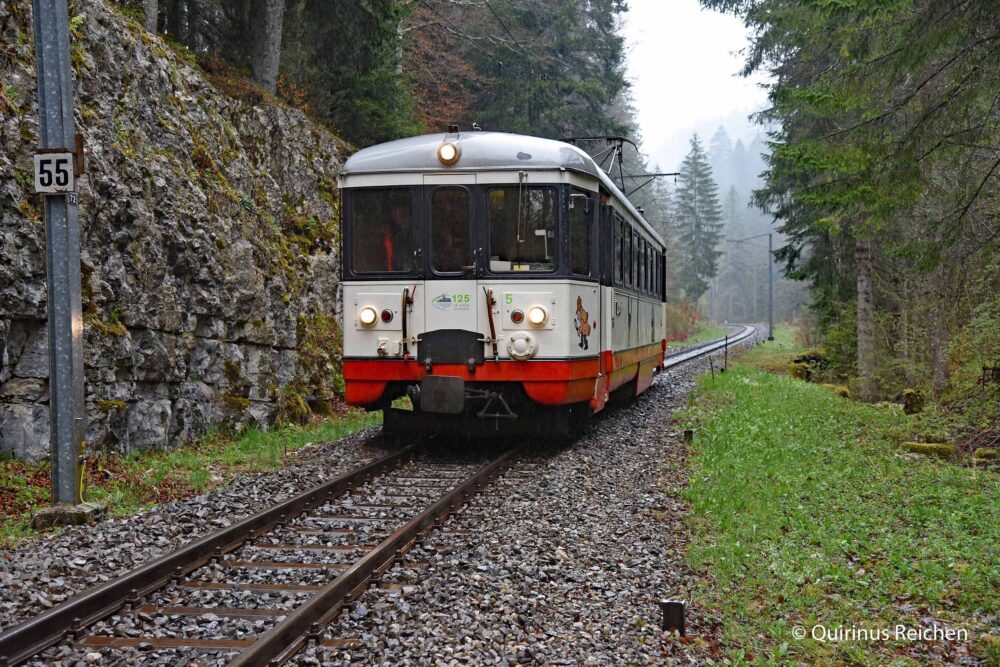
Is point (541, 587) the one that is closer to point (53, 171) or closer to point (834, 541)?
point (834, 541)

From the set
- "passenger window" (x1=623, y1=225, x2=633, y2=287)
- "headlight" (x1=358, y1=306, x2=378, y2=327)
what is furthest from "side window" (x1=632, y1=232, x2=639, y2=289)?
"headlight" (x1=358, y1=306, x2=378, y2=327)

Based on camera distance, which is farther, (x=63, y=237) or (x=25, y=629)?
(x=63, y=237)

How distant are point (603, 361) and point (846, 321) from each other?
13.2m

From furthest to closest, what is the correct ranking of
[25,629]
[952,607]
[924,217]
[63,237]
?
[924,217], [63,237], [952,607], [25,629]

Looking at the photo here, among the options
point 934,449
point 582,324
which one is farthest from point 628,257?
point 934,449

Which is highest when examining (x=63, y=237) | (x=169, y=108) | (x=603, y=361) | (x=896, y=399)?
(x=169, y=108)

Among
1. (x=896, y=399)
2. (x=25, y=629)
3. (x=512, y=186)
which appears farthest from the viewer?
(x=896, y=399)

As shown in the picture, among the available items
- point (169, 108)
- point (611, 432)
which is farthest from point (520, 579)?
point (169, 108)

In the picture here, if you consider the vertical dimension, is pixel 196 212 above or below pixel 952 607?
above

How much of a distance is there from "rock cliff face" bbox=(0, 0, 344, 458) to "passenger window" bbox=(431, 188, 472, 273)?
303 cm

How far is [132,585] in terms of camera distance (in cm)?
477

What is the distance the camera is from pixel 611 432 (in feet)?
37.2

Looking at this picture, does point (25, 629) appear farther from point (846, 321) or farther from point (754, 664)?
point (846, 321)

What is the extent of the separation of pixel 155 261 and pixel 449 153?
3447mm
